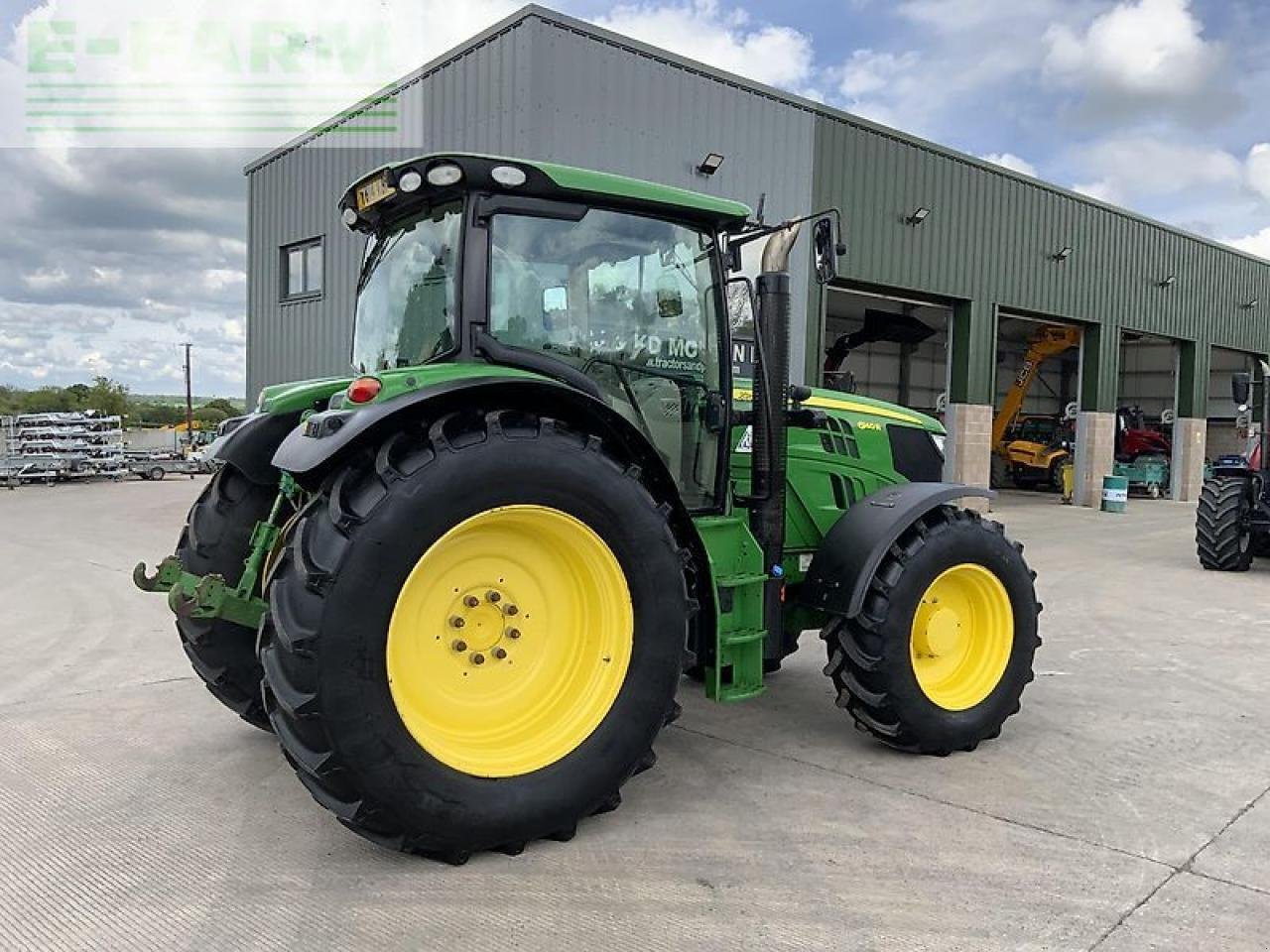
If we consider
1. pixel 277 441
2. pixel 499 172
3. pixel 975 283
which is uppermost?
pixel 975 283

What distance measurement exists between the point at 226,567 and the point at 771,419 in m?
2.46

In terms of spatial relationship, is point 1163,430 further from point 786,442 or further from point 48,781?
point 48,781

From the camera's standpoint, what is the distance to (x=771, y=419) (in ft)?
13.8

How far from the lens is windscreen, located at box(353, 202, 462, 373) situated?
11.6 feet

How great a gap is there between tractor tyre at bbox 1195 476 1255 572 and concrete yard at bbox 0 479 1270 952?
18.5 feet

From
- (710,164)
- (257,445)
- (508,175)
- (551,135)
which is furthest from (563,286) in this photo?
(710,164)

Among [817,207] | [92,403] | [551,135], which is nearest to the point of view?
[551,135]

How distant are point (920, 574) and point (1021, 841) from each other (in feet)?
3.84

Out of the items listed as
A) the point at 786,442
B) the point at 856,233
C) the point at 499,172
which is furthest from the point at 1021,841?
the point at 856,233

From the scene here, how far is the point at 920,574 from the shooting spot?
13.7 ft

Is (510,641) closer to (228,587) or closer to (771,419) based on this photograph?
(228,587)

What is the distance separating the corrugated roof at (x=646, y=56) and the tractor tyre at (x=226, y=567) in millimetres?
7988

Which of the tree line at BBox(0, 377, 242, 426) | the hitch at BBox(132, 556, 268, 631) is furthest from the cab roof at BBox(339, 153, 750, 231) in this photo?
the tree line at BBox(0, 377, 242, 426)

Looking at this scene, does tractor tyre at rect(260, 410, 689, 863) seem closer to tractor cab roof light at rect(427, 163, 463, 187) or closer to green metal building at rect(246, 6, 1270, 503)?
tractor cab roof light at rect(427, 163, 463, 187)
